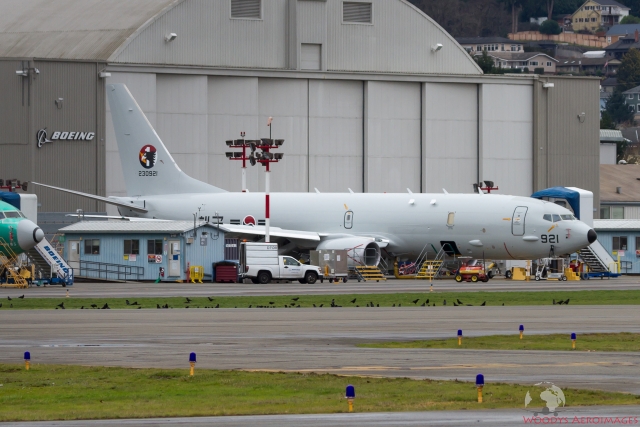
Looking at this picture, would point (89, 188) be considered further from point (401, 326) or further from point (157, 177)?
point (401, 326)

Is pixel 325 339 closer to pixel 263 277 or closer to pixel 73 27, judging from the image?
pixel 263 277

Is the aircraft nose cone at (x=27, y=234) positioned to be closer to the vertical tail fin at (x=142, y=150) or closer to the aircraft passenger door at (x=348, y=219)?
the vertical tail fin at (x=142, y=150)

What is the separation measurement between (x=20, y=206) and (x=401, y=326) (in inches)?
1433

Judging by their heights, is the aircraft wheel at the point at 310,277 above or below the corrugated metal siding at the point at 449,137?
below

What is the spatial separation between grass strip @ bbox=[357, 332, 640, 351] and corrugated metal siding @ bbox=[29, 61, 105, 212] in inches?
2114

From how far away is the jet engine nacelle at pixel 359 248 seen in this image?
65250mm

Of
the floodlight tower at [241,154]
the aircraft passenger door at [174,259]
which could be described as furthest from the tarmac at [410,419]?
the floodlight tower at [241,154]

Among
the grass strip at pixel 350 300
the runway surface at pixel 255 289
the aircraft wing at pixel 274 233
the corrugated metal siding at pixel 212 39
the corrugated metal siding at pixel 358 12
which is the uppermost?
the corrugated metal siding at pixel 358 12

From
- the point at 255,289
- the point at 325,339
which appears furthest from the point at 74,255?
the point at 325,339

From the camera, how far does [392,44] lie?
88.5m

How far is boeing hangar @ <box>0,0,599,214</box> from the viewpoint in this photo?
255 feet

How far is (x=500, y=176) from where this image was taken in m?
89.3

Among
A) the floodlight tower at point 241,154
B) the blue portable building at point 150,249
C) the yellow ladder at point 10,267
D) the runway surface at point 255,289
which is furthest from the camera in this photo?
the floodlight tower at point 241,154

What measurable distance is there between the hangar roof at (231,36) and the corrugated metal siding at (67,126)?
245 centimetres
